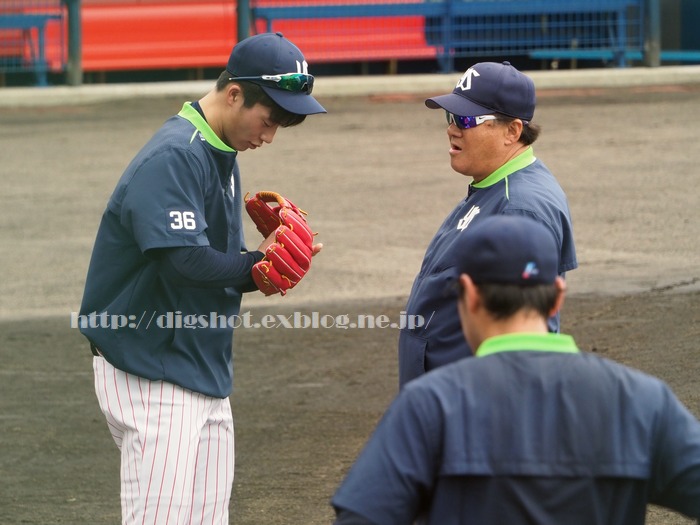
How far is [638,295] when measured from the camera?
8125mm

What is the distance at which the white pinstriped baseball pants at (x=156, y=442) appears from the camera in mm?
3645

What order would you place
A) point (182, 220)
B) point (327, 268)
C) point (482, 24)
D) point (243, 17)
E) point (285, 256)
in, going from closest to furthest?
1. point (182, 220)
2. point (285, 256)
3. point (327, 268)
4. point (243, 17)
5. point (482, 24)

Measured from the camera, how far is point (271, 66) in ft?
12.2

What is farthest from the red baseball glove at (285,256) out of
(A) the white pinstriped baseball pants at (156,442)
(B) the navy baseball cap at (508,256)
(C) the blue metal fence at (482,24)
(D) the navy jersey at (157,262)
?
(C) the blue metal fence at (482,24)

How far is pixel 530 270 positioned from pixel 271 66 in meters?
1.64

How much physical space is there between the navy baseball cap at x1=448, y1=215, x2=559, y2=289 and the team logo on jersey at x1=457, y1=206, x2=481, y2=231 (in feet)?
4.41

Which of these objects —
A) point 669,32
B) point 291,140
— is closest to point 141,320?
point 291,140

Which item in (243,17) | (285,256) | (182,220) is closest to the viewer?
(182,220)

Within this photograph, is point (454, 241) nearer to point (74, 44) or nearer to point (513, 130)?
point (513, 130)

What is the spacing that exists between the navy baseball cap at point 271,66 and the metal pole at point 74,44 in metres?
11.9

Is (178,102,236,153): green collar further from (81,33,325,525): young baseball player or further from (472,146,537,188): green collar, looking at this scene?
(472,146,537,188): green collar

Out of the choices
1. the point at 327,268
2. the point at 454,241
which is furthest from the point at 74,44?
the point at 454,241

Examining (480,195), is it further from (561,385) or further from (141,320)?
(561,385)

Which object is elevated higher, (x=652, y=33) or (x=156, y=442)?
(x=652, y=33)
